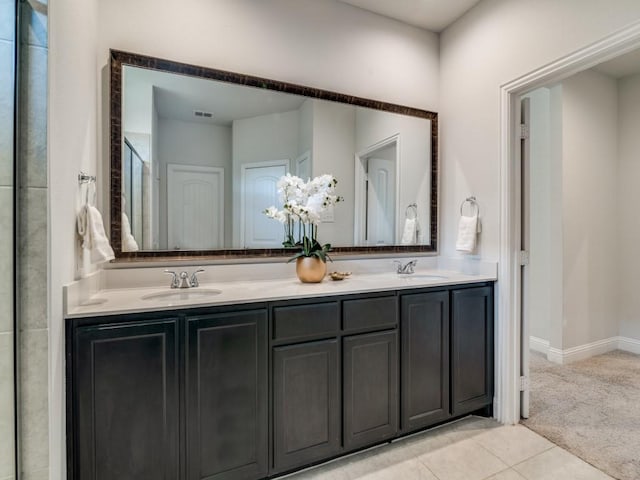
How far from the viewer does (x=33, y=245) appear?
1133mm

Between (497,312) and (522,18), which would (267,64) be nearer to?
(522,18)

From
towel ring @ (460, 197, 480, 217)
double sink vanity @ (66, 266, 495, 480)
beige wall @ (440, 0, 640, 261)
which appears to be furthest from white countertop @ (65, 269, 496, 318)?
beige wall @ (440, 0, 640, 261)

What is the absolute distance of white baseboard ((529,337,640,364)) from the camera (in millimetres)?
3207

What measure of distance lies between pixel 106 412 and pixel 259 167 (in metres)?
1.50

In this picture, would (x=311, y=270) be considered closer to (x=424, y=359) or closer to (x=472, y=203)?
(x=424, y=359)

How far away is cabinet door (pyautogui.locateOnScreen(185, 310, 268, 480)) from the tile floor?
15.0 inches

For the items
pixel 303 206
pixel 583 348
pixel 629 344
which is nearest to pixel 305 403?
pixel 303 206

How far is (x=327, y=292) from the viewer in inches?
Result: 68.1

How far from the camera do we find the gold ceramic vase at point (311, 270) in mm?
2062

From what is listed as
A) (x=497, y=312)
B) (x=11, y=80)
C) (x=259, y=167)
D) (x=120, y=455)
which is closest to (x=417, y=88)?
(x=259, y=167)

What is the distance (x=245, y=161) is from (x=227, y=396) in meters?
1.36

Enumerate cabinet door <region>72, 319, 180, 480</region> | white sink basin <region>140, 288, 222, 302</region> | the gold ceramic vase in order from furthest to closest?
the gold ceramic vase → white sink basin <region>140, 288, 222, 302</region> → cabinet door <region>72, 319, 180, 480</region>

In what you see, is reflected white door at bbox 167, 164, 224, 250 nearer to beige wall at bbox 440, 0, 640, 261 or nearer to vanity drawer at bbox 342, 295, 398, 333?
vanity drawer at bbox 342, 295, 398, 333

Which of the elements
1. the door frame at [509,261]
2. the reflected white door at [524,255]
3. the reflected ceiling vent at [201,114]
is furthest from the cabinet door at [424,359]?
the reflected ceiling vent at [201,114]
